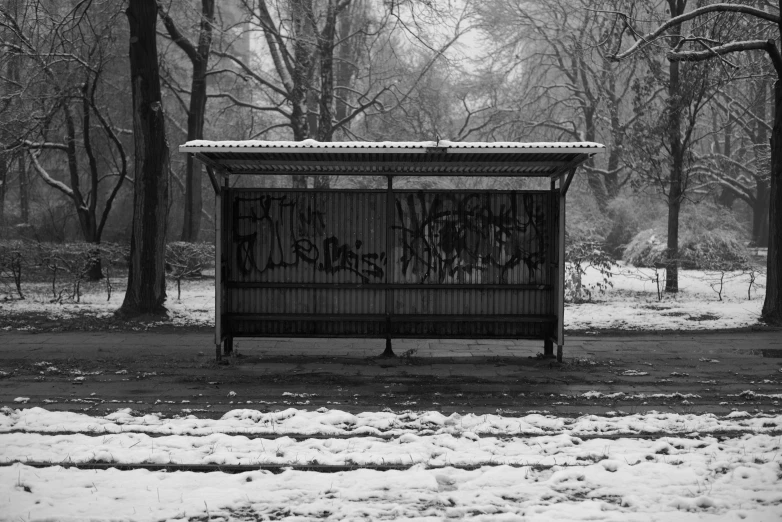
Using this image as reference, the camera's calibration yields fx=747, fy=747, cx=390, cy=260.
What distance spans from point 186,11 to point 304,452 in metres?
18.2

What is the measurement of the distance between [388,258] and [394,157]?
1482 millimetres

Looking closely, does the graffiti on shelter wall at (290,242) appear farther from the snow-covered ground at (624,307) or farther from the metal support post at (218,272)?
the snow-covered ground at (624,307)

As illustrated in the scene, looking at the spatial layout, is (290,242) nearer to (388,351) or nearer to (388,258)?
(388,258)

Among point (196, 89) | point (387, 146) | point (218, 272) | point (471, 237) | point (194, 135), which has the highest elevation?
point (196, 89)

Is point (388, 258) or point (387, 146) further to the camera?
point (388, 258)

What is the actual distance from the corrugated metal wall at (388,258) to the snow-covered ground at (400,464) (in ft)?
11.1

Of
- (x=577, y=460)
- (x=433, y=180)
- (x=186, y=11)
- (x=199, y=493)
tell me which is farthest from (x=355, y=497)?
(x=433, y=180)

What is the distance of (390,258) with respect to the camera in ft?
35.1

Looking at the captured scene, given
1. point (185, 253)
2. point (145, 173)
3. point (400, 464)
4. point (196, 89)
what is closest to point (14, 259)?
point (185, 253)

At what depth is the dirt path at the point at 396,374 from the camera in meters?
8.00

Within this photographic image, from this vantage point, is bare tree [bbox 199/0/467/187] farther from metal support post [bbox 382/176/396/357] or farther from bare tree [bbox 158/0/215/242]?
metal support post [bbox 382/176/396/357]

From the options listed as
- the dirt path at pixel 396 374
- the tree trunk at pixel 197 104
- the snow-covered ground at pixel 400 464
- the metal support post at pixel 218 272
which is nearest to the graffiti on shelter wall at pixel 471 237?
the dirt path at pixel 396 374

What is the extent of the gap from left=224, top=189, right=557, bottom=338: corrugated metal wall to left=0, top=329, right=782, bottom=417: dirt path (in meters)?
0.67

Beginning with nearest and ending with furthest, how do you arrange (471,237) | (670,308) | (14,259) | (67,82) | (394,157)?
(394,157), (471,237), (670,308), (14,259), (67,82)
